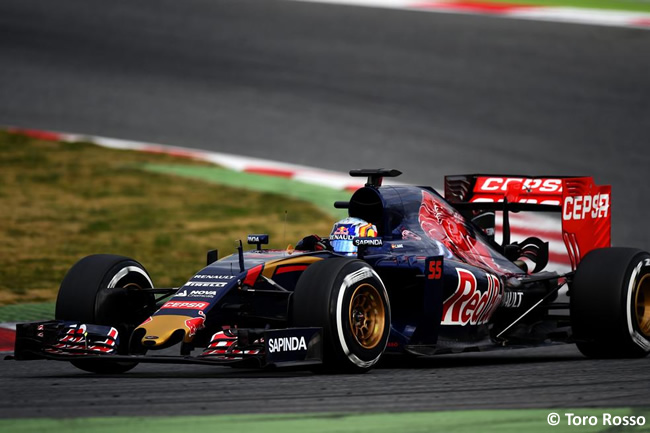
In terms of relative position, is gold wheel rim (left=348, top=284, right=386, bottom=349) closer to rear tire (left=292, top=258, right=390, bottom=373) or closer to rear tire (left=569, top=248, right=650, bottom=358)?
rear tire (left=292, top=258, right=390, bottom=373)

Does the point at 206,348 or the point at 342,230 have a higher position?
the point at 342,230

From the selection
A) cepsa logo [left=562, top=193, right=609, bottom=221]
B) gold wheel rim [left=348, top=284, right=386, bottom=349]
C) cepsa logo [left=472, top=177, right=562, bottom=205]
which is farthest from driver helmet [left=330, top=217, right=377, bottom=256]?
cepsa logo [left=472, top=177, right=562, bottom=205]

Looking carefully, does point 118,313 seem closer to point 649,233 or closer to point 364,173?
point 364,173

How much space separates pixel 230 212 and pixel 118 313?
325 inches

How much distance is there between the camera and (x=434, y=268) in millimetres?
9320

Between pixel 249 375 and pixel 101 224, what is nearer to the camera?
pixel 249 375

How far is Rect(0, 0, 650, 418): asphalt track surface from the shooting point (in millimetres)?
19297

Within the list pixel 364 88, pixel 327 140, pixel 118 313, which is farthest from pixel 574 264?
pixel 364 88

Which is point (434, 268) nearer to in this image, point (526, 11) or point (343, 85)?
point (343, 85)

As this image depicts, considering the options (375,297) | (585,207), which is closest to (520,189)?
(585,207)

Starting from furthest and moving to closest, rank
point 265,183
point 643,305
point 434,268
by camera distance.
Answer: point 265,183 → point 643,305 → point 434,268

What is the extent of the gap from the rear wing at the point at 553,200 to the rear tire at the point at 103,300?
12.1 feet

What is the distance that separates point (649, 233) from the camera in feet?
52.9

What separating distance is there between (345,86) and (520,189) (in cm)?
1089
